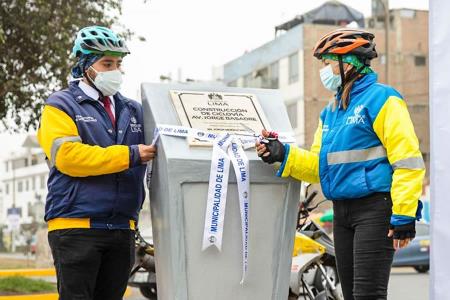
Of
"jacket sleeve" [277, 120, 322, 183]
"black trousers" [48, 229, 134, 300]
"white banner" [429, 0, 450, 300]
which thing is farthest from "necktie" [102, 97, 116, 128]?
"white banner" [429, 0, 450, 300]

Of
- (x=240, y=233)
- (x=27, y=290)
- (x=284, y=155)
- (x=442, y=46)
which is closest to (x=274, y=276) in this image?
(x=240, y=233)

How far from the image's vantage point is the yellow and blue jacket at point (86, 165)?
4402 millimetres

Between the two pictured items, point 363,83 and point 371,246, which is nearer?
point 371,246

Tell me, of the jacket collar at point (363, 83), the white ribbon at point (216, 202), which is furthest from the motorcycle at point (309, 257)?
the white ribbon at point (216, 202)

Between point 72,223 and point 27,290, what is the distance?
336 inches

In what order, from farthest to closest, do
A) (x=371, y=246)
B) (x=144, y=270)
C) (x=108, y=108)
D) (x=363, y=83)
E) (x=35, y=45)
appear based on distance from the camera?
(x=35, y=45) → (x=144, y=270) → (x=108, y=108) → (x=363, y=83) → (x=371, y=246)

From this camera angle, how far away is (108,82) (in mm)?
4617

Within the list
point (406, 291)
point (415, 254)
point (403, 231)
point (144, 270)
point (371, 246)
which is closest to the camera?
point (403, 231)

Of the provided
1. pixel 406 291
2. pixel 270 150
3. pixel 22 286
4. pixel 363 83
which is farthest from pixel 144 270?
pixel 363 83

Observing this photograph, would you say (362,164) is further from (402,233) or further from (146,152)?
(146,152)

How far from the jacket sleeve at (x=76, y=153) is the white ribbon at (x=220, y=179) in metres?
0.20

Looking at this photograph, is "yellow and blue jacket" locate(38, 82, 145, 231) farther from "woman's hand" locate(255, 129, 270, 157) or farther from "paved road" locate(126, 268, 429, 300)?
"paved road" locate(126, 268, 429, 300)

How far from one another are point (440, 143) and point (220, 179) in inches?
49.0

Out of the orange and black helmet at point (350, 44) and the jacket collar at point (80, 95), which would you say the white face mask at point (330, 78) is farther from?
the jacket collar at point (80, 95)
